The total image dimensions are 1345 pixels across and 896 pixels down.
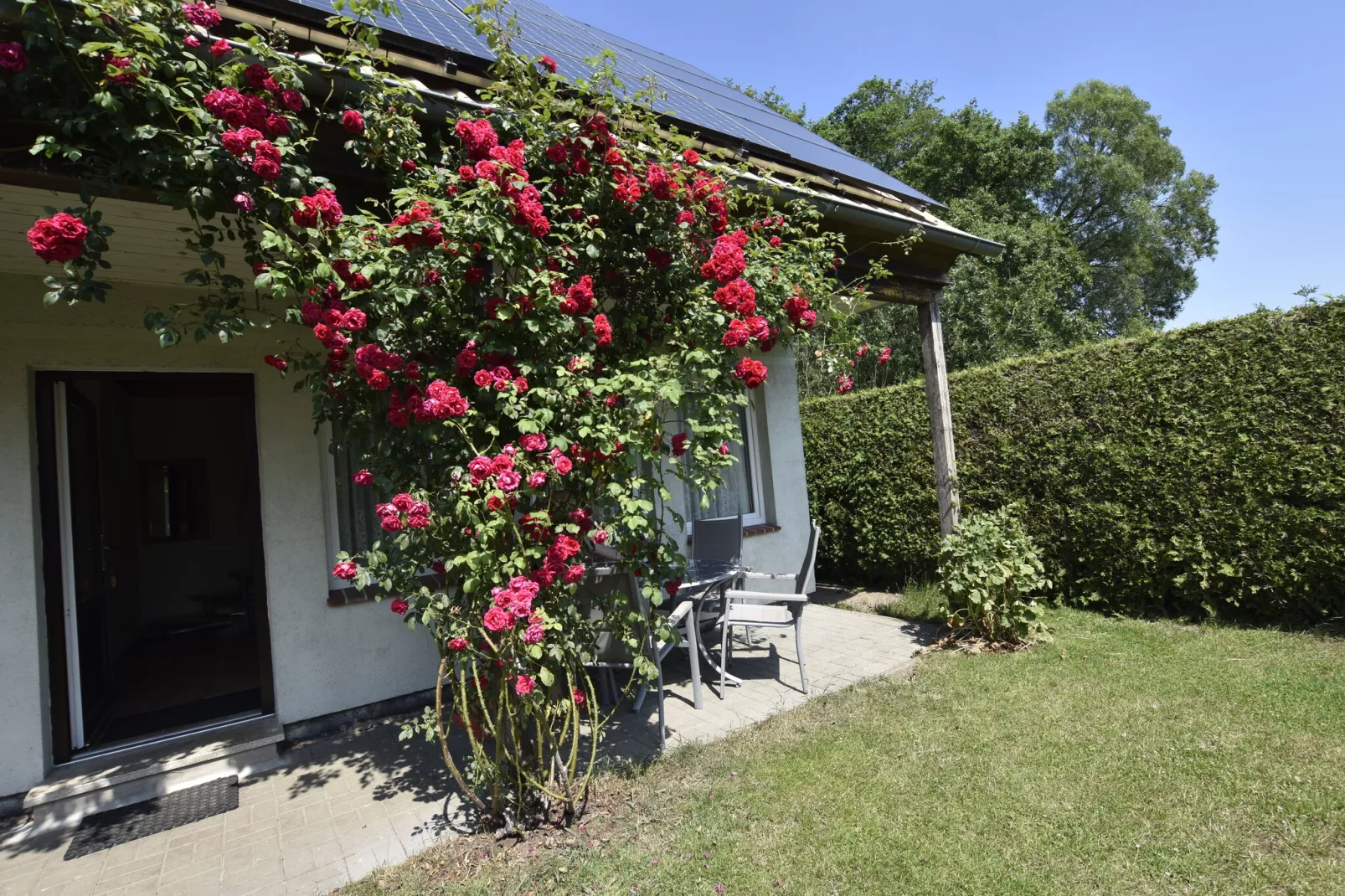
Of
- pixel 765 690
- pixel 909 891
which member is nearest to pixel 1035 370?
pixel 765 690

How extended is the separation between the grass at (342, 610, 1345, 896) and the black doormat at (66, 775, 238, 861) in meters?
1.31

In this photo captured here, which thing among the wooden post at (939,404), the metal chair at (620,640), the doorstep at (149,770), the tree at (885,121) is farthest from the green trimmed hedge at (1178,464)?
the tree at (885,121)

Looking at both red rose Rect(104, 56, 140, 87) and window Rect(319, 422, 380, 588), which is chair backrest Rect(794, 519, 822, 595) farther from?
red rose Rect(104, 56, 140, 87)

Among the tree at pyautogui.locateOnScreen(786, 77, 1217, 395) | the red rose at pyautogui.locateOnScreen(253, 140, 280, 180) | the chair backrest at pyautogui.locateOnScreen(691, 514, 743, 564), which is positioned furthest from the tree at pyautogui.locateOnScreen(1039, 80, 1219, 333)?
the red rose at pyautogui.locateOnScreen(253, 140, 280, 180)

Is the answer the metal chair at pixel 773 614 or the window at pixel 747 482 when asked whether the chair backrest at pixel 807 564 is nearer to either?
the metal chair at pixel 773 614

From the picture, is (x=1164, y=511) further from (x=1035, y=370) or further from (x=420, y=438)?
(x=420, y=438)

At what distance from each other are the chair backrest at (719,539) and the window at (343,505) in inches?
100.0

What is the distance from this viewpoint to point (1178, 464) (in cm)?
504

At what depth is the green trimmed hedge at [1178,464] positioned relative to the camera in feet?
14.7

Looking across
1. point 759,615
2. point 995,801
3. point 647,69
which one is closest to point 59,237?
point 759,615

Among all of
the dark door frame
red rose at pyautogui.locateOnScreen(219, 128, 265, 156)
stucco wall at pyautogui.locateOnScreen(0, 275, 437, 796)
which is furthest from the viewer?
the dark door frame

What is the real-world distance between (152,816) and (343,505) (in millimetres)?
1867

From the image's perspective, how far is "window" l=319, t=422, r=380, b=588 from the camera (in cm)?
433

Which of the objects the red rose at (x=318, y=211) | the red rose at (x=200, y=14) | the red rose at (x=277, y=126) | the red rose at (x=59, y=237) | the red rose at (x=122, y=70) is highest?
the red rose at (x=200, y=14)
